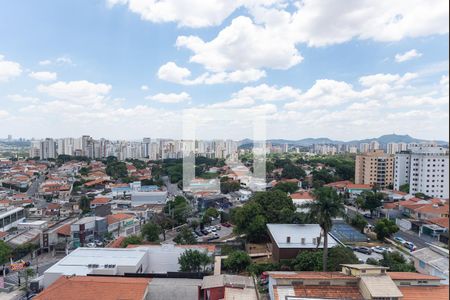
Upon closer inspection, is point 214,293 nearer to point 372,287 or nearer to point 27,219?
point 372,287

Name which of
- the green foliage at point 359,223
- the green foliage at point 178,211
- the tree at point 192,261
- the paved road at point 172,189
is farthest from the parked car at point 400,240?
the paved road at point 172,189

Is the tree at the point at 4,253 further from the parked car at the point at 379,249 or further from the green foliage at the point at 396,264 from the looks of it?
the parked car at the point at 379,249

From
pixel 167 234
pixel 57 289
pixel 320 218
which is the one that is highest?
pixel 320 218

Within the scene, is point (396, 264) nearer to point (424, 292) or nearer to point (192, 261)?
point (424, 292)

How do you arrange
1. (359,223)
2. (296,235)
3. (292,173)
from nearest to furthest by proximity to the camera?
(296,235) → (359,223) → (292,173)

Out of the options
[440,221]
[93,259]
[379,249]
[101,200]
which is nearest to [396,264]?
[379,249]

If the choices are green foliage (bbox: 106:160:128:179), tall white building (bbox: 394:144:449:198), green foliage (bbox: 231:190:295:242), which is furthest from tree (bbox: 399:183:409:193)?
green foliage (bbox: 106:160:128:179)

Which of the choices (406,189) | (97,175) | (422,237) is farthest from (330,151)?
(422,237)
